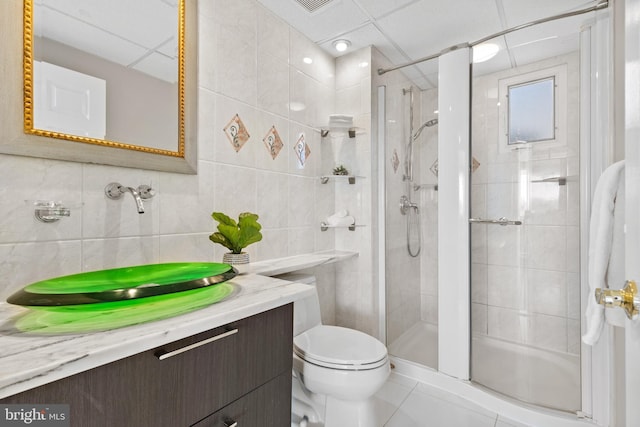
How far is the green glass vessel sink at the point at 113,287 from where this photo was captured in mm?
649

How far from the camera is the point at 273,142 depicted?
1791 millimetres

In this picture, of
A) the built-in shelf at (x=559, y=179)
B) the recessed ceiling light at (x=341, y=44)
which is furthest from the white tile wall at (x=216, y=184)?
the built-in shelf at (x=559, y=179)

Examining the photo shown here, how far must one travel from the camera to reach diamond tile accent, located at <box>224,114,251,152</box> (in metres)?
1.54

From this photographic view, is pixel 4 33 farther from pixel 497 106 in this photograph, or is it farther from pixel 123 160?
pixel 497 106

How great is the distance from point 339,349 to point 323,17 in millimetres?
1881

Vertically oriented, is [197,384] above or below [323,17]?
below

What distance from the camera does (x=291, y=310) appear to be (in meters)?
1.00

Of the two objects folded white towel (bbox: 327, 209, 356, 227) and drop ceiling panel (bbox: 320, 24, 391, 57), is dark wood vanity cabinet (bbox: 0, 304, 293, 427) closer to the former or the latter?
folded white towel (bbox: 327, 209, 356, 227)

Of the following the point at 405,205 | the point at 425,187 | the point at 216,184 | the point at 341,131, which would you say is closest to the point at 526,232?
the point at 425,187

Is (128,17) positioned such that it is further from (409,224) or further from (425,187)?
(409,224)

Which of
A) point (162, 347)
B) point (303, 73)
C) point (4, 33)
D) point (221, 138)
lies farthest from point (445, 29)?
point (162, 347)

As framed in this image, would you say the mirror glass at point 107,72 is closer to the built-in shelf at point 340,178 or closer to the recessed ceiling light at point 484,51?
the built-in shelf at point 340,178

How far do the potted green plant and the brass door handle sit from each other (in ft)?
3.68

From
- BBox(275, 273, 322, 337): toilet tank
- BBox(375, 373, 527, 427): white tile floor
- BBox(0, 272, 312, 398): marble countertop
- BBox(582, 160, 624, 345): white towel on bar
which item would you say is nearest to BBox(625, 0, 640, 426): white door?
BBox(582, 160, 624, 345): white towel on bar
